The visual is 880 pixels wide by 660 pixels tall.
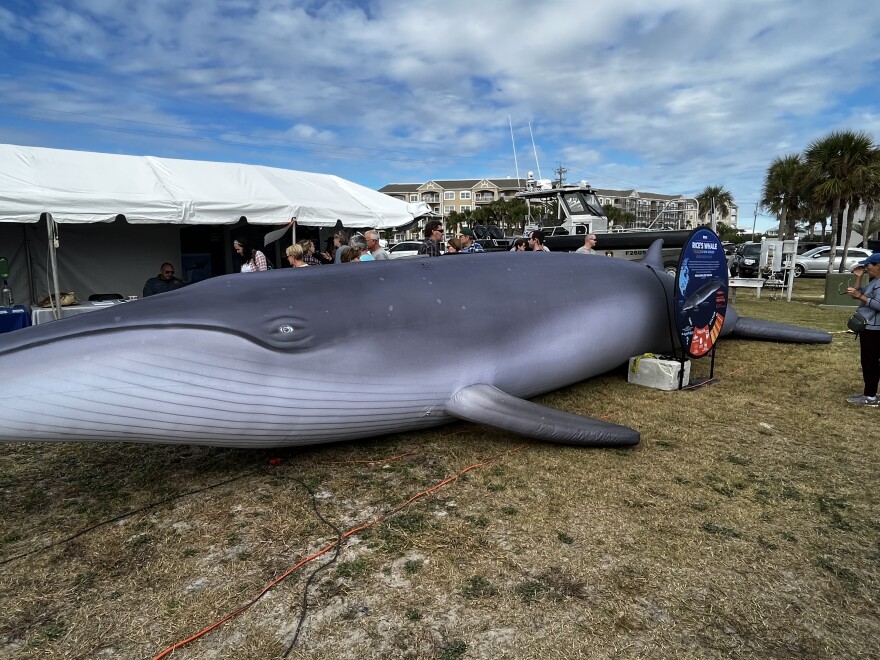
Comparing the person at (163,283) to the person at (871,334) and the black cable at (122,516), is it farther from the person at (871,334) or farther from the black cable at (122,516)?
the person at (871,334)

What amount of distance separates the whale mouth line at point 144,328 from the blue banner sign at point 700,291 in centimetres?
428

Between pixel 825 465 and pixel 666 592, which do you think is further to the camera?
pixel 825 465

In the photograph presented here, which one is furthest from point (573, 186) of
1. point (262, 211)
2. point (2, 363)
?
point (2, 363)

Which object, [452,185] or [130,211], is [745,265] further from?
[452,185]

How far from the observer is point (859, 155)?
2394 cm

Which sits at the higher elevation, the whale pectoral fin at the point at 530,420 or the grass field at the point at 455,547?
the whale pectoral fin at the point at 530,420

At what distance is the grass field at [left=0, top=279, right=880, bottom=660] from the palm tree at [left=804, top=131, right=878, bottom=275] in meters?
23.7

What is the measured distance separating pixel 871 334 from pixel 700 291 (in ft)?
5.58

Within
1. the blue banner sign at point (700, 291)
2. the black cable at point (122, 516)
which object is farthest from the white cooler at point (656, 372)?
the black cable at point (122, 516)

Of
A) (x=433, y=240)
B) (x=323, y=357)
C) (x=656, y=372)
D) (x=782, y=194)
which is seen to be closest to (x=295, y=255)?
(x=433, y=240)

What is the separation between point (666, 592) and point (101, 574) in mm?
2960

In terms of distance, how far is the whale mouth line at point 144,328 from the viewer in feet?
10.5

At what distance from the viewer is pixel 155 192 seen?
9867 mm

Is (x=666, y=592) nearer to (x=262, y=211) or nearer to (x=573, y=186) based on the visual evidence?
(x=262, y=211)
